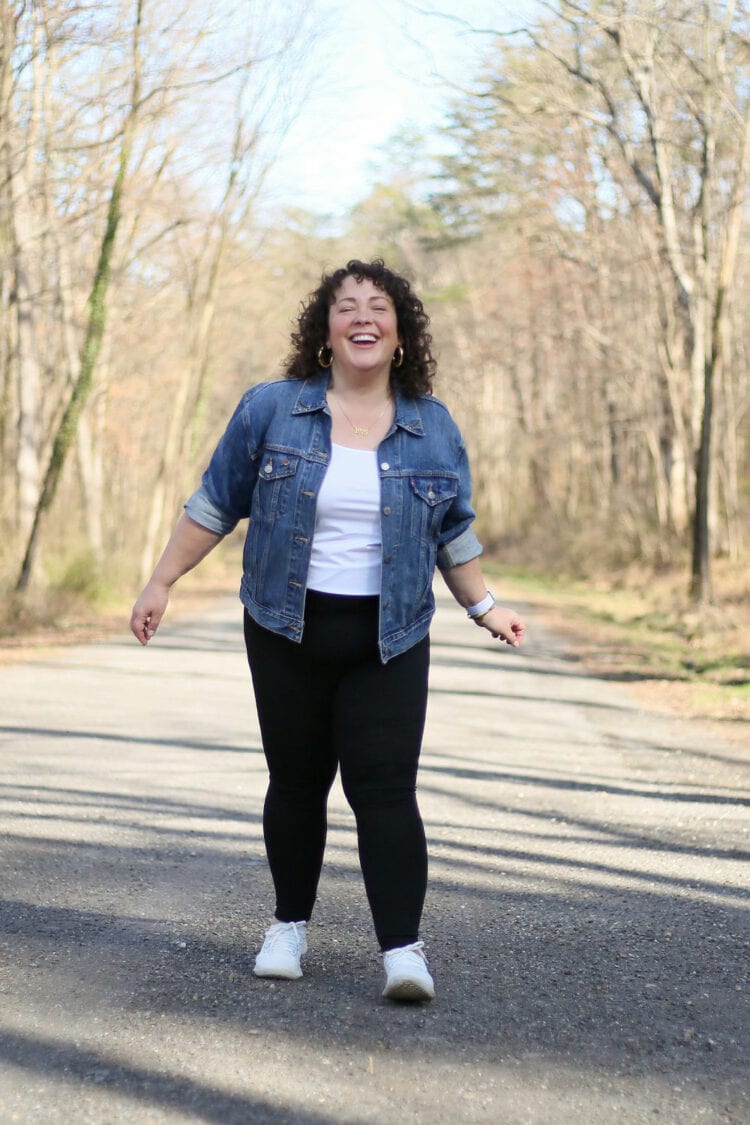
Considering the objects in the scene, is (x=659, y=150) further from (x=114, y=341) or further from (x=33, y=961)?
(x=33, y=961)

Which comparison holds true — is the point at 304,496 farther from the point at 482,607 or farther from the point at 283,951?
the point at 283,951

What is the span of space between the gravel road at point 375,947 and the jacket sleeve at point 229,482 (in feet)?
4.27

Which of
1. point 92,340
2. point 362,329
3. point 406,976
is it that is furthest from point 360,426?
point 92,340

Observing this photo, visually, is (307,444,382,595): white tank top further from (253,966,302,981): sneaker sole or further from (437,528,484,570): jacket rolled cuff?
(253,966,302,981): sneaker sole

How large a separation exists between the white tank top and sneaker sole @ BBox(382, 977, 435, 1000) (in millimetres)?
1045

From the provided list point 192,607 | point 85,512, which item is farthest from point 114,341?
point 192,607

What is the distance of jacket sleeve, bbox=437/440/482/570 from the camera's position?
411 centimetres

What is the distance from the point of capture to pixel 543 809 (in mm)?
7031

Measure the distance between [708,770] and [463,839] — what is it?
8.93 ft

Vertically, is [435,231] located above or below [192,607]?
above

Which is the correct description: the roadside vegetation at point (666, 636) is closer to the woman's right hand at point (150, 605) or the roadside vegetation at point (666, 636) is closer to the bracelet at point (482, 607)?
the bracelet at point (482, 607)

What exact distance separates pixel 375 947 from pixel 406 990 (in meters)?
0.62

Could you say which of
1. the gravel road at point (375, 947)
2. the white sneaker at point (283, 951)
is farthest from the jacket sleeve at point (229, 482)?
the gravel road at point (375, 947)

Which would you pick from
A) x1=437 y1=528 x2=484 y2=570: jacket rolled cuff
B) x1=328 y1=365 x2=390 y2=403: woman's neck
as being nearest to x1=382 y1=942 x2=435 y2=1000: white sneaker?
x1=437 y1=528 x2=484 y2=570: jacket rolled cuff
